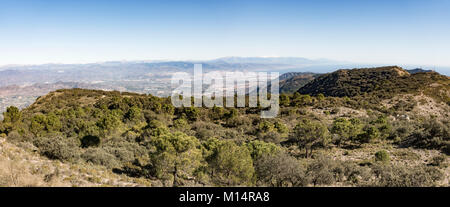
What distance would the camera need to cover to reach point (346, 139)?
66.1ft

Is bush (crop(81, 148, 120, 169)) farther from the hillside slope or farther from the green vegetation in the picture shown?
the hillside slope

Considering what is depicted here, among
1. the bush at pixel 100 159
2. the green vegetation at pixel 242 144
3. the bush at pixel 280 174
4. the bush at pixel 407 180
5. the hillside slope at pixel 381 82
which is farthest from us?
the hillside slope at pixel 381 82

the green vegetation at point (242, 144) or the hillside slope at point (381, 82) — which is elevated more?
the hillside slope at point (381, 82)

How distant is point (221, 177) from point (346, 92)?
175 ft

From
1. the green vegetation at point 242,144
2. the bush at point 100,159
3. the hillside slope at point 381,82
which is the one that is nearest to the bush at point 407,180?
the green vegetation at point 242,144
